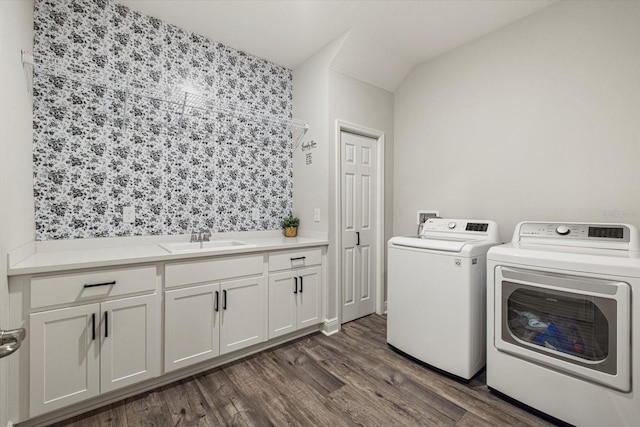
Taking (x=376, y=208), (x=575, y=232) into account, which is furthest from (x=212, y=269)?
(x=575, y=232)

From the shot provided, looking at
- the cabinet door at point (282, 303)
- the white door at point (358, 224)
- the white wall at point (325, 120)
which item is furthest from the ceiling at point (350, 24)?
the cabinet door at point (282, 303)

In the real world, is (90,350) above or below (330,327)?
above

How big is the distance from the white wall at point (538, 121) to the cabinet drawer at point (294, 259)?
1.20 m

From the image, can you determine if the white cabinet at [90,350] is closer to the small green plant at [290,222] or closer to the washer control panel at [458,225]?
the small green plant at [290,222]

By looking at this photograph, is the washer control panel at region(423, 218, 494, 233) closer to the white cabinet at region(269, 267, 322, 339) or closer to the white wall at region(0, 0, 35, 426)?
the white cabinet at region(269, 267, 322, 339)

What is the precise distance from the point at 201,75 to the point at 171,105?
1.38 ft

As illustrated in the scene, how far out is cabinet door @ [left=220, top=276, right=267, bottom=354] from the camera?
2102 millimetres

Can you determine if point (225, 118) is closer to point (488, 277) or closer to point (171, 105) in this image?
point (171, 105)

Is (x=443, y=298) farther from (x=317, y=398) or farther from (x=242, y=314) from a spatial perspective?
(x=242, y=314)

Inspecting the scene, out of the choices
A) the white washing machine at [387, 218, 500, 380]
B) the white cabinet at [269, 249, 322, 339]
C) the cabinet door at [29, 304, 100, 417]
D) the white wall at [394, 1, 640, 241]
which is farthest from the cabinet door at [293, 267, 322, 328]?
the cabinet door at [29, 304, 100, 417]

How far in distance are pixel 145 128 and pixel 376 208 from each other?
2.29 m

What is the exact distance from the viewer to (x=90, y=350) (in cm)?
159

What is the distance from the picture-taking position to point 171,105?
94.0 inches

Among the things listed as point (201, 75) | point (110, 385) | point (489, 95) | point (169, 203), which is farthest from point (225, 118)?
point (489, 95)
